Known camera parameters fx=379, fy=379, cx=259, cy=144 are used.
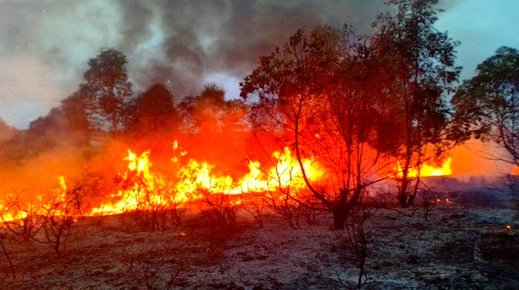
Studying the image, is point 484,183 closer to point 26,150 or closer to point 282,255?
point 282,255

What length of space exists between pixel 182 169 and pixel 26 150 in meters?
15.0

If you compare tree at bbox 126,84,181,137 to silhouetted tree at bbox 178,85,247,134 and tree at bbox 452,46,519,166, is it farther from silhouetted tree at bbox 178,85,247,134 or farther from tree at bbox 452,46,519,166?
tree at bbox 452,46,519,166

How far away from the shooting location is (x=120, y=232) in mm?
13852

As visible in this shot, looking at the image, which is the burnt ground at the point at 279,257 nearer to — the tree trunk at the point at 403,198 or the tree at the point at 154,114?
the tree trunk at the point at 403,198

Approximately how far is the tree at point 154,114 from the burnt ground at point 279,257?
56.1 ft

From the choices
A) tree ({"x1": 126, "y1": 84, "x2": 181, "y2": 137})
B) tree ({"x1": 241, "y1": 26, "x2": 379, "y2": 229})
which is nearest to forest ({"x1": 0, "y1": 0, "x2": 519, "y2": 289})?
tree ({"x1": 241, "y1": 26, "x2": 379, "y2": 229})

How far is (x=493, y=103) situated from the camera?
13.7 m

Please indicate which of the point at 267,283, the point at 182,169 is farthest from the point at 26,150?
the point at 267,283

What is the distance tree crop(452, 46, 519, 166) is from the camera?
1376cm

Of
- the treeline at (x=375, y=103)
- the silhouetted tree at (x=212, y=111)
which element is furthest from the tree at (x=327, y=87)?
the silhouetted tree at (x=212, y=111)

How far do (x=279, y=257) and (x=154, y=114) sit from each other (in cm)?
2431

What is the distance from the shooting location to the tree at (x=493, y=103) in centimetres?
1376

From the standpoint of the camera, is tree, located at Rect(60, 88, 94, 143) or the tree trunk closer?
the tree trunk

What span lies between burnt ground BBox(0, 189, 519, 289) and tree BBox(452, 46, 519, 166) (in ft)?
10.0
